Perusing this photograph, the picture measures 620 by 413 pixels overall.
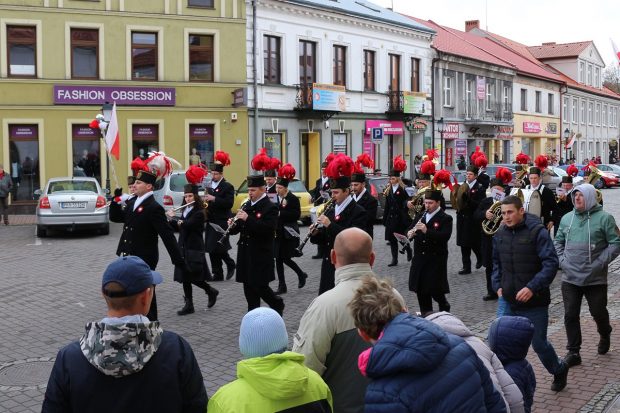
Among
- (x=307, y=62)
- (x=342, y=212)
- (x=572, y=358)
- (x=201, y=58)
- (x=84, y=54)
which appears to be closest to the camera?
(x=572, y=358)

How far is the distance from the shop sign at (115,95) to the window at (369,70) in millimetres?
10359

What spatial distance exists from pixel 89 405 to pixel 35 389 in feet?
13.6

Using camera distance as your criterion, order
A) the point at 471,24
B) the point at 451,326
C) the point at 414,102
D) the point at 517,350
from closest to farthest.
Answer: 1. the point at 451,326
2. the point at 517,350
3. the point at 414,102
4. the point at 471,24

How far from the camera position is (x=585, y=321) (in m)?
9.42

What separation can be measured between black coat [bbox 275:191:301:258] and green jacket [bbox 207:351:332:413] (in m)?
8.69

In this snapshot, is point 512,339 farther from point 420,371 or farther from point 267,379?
point 267,379

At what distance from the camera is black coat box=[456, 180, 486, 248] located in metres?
12.9

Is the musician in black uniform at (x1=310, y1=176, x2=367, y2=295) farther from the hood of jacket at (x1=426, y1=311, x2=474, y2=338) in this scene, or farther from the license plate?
the license plate

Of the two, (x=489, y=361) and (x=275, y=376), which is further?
(x=489, y=361)

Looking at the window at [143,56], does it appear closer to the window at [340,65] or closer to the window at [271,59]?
the window at [271,59]

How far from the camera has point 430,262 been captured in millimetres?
8633

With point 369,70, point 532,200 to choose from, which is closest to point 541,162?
point 532,200

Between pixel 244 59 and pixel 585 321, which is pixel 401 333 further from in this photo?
pixel 244 59

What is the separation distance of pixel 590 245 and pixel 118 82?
21471 mm
